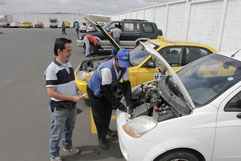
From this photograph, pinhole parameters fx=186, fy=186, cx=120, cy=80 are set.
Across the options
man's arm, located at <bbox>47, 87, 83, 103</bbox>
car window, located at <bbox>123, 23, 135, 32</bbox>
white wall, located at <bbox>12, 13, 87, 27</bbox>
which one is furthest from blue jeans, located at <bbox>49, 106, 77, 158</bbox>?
white wall, located at <bbox>12, 13, 87, 27</bbox>

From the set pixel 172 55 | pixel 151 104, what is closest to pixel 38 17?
pixel 172 55

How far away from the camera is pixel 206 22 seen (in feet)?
31.2

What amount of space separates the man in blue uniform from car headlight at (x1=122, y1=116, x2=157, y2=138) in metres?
0.47

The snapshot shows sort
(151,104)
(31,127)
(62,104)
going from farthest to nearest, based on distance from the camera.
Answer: (31,127), (151,104), (62,104)

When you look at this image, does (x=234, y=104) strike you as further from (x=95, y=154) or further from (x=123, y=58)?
(x=95, y=154)

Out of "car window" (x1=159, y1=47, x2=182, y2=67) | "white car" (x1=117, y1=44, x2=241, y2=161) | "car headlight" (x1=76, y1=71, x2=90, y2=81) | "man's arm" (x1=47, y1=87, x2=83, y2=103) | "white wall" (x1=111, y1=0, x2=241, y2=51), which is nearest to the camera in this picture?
"white car" (x1=117, y1=44, x2=241, y2=161)

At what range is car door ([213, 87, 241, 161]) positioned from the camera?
211 centimetres

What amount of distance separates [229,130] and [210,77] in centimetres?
91

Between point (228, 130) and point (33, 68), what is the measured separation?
8.27 m

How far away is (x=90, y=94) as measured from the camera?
305cm

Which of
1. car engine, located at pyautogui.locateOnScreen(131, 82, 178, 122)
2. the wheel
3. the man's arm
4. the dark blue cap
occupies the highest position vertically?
the dark blue cap

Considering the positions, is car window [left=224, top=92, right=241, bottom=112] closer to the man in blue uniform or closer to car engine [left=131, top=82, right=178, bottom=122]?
car engine [left=131, top=82, right=178, bottom=122]

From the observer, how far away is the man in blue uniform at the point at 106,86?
2648mm

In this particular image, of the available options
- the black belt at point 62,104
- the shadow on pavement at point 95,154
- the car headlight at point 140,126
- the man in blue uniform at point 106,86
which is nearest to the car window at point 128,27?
the man in blue uniform at point 106,86
